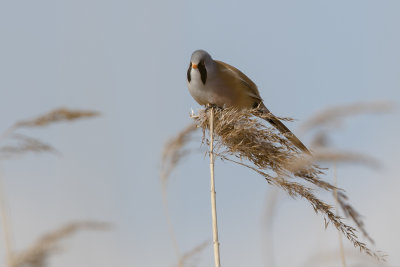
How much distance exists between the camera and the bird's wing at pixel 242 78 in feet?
16.4

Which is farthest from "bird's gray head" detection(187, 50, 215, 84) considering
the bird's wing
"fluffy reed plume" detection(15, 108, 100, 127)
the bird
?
"fluffy reed plume" detection(15, 108, 100, 127)

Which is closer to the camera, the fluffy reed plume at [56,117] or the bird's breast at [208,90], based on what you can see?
the fluffy reed plume at [56,117]

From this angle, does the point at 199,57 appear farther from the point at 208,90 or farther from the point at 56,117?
the point at 56,117

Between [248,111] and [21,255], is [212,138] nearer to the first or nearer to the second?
[248,111]

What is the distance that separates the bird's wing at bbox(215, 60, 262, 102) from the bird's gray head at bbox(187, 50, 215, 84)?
0.16 m

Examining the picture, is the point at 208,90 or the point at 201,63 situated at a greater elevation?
the point at 201,63

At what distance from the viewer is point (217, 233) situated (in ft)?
9.66

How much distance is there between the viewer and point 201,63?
Result: 4.75 m

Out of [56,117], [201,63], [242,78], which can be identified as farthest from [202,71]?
[56,117]

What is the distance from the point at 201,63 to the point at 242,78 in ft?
1.66

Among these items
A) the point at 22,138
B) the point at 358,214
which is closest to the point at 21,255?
the point at 22,138

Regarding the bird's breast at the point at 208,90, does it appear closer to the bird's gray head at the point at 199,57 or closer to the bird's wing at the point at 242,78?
the bird's gray head at the point at 199,57

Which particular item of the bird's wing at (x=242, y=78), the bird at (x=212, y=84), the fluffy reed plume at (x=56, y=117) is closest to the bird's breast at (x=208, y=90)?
the bird at (x=212, y=84)

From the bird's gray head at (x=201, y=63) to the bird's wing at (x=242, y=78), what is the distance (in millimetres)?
162
